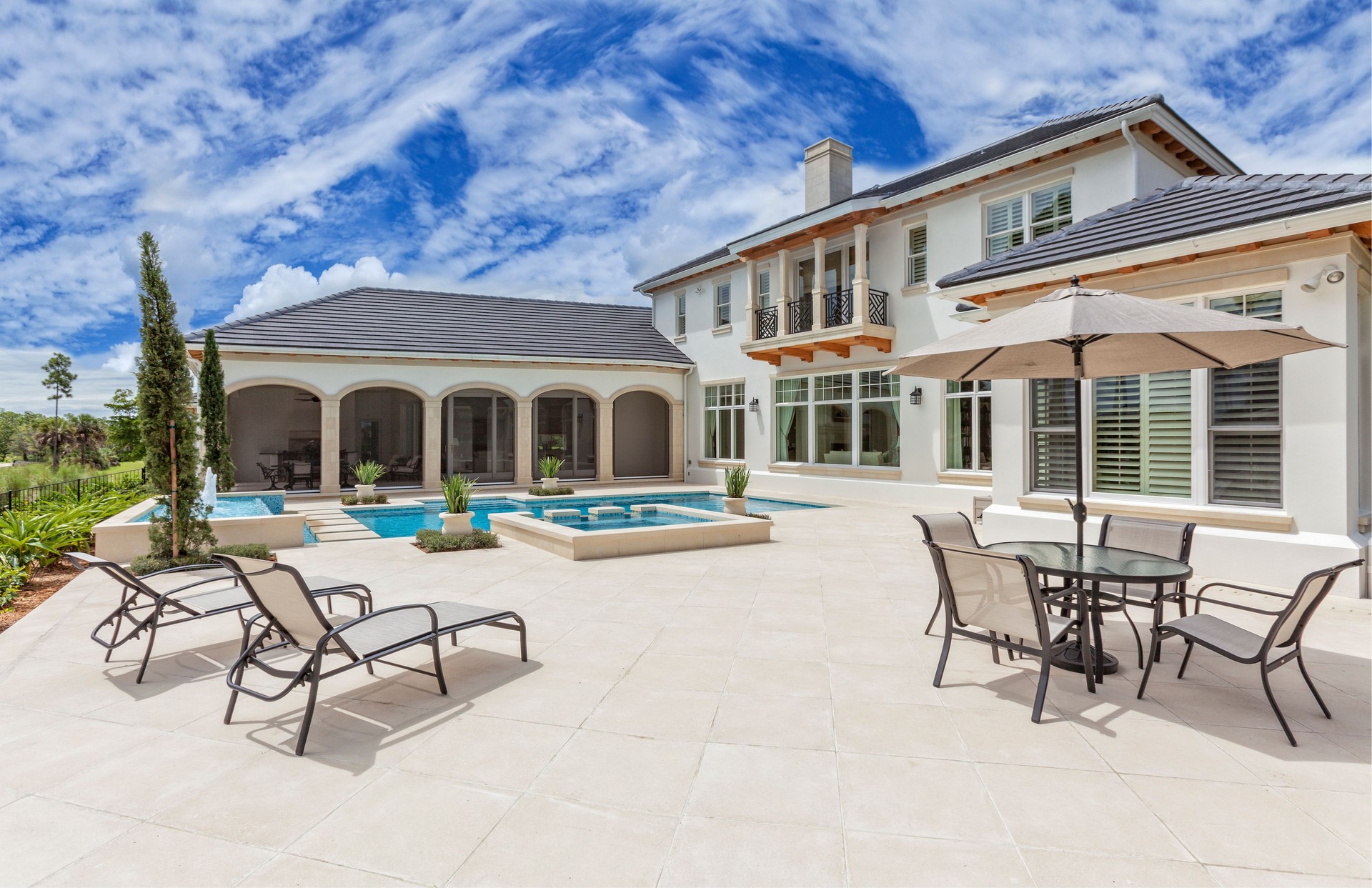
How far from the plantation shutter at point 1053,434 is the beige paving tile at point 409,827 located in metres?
8.21

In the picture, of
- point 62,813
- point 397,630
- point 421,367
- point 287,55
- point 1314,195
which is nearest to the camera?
point 62,813

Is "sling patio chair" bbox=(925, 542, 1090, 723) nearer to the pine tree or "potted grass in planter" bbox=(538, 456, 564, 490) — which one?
the pine tree

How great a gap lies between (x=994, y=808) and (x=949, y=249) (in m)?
13.5

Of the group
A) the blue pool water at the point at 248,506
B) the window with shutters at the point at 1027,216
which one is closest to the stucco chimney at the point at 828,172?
the window with shutters at the point at 1027,216

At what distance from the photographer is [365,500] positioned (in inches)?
641

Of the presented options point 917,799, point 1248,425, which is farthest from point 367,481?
point 1248,425

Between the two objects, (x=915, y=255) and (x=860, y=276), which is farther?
(x=860, y=276)

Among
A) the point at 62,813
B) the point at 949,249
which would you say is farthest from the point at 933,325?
the point at 62,813

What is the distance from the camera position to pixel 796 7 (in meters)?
12.1

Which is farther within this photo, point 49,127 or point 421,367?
point 421,367

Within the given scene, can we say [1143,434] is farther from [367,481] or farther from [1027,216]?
[367,481]

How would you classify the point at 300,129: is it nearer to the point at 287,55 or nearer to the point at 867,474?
the point at 287,55

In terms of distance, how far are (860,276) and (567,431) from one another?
11235mm

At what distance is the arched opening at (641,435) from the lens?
2384 centimetres
